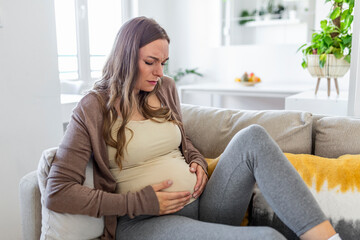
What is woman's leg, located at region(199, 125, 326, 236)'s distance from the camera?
103cm

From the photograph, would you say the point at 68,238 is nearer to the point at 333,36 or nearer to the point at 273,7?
the point at 333,36

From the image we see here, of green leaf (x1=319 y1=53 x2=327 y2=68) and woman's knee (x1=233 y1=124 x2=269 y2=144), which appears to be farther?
green leaf (x1=319 y1=53 x2=327 y2=68)

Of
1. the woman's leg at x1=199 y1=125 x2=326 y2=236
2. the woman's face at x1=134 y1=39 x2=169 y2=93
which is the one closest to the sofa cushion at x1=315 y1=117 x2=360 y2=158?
the woman's leg at x1=199 y1=125 x2=326 y2=236

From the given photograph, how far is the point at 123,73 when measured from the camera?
1.30m

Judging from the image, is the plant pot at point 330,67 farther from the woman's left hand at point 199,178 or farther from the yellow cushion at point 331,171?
the woman's left hand at point 199,178

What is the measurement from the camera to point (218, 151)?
5.19 ft

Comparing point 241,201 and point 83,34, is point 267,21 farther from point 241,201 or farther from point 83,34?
point 241,201

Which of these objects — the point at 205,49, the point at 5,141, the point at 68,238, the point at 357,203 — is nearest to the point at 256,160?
the point at 357,203

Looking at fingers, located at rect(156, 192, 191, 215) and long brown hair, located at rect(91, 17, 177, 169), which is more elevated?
long brown hair, located at rect(91, 17, 177, 169)

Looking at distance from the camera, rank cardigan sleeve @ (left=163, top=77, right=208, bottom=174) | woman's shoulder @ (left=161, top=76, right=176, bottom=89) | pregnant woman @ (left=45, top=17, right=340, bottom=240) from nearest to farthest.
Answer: pregnant woman @ (left=45, top=17, right=340, bottom=240) → cardigan sleeve @ (left=163, top=77, right=208, bottom=174) → woman's shoulder @ (left=161, top=76, right=176, bottom=89)

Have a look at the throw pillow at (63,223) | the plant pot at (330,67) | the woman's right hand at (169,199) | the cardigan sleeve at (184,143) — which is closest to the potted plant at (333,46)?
the plant pot at (330,67)

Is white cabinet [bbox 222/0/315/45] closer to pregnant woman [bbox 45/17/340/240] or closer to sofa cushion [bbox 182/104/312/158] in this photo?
sofa cushion [bbox 182/104/312/158]

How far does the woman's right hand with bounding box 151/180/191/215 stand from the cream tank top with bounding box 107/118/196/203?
0.12 ft

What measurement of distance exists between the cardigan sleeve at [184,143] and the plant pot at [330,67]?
3.40ft
